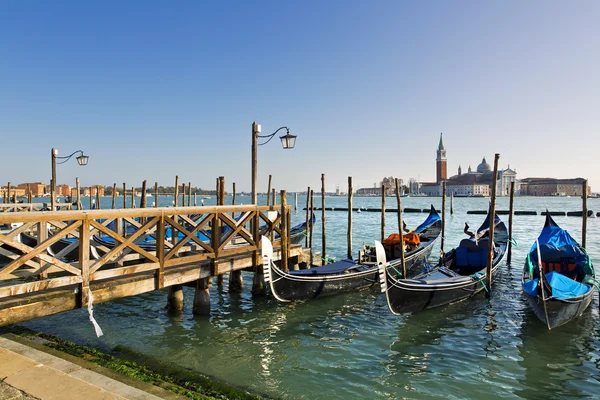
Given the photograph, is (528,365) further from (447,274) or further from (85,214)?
(85,214)

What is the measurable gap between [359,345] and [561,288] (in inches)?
158

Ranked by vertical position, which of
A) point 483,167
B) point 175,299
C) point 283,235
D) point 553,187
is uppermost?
point 483,167

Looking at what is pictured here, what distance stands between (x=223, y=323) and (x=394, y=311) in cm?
317

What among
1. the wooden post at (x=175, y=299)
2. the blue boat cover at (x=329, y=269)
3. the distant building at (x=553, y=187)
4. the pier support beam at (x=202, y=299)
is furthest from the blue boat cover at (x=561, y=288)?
the distant building at (x=553, y=187)

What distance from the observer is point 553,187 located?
443 ft

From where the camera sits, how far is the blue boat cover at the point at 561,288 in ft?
23.6

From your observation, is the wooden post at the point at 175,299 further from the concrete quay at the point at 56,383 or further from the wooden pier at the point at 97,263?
the concrete quay at the point at 56,383

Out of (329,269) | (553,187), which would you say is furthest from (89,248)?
(553,187)

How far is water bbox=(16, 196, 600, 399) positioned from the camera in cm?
512

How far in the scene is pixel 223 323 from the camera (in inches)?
288

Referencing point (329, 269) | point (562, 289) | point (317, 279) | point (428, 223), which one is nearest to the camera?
point (562, 289)

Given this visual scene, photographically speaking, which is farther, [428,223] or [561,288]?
[428,223]

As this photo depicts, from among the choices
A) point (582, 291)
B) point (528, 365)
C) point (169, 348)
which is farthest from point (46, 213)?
point (582, 291)

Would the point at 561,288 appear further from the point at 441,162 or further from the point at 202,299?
the point at 441,162
